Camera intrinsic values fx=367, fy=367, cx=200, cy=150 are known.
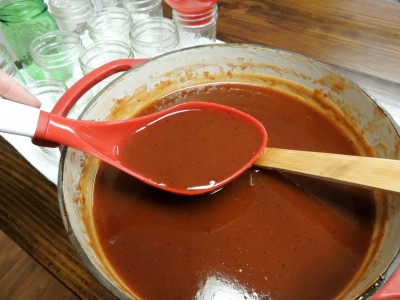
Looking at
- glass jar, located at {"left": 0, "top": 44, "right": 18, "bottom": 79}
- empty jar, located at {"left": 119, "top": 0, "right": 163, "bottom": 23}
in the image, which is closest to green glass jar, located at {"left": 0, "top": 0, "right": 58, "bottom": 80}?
glass jar, located at {"left": 0, "top": 44, "right": 18, "bottom": 79}

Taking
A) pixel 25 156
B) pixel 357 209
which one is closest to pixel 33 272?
pixel 25 156

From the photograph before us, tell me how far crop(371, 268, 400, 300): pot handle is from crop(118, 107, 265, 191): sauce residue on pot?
379 millimetres

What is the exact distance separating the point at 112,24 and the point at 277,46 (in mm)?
638

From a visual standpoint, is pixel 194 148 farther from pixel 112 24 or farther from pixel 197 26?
pixel 112 24

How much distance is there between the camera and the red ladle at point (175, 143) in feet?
2.68

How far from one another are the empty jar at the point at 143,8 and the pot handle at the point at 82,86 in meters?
0.58

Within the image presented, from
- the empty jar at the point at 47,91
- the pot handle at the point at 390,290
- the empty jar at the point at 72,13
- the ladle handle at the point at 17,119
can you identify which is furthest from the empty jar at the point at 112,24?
the pot handle at the point at 390,290

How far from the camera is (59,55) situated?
1260 millimetres

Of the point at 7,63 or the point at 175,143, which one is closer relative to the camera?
the point at 175,143

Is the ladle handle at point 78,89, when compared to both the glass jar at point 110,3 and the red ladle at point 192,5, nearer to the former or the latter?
the red ladle at point 192,5

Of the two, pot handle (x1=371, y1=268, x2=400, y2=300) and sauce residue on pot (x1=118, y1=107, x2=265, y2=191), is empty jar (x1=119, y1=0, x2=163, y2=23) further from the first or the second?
pot handle (x1=371, y1=268, x2=400, y2=300)

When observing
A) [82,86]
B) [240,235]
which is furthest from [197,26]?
[240,235]

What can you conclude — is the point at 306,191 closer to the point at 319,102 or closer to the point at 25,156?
the point at 319,102

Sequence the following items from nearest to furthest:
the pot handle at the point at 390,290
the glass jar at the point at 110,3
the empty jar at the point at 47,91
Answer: the pot handle at the point at 390,290
the empty jar at the point at 47,91
the glass jar at the point at 110,3
